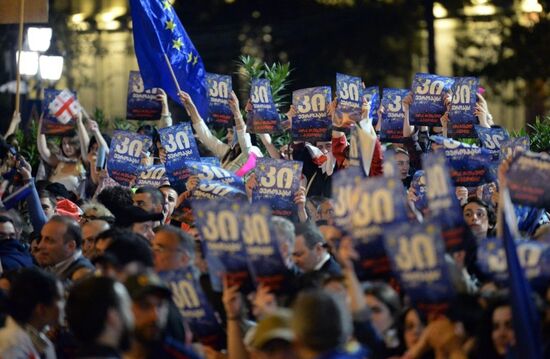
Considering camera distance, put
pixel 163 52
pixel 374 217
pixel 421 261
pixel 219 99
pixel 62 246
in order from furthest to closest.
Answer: pixel 163 52 → pixel 219 99 → pixel 62 246 → pixel 374 217 → pixel 421 261

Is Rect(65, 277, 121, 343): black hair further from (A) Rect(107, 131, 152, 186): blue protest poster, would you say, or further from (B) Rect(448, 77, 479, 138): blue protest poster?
(A) Rect(107, 131, 152, 186): blue protest poster

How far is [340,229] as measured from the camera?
8.73m

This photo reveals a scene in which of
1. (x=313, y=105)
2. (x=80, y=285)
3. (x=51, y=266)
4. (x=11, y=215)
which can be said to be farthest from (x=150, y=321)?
(x=313, y=105)

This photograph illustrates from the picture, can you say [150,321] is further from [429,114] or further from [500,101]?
[500,101]

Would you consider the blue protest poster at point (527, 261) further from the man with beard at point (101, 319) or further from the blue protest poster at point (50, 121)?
the blue protest poster at point (50, 121)

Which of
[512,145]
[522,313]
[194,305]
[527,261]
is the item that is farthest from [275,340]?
[512,145]

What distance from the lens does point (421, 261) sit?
7.93 meters

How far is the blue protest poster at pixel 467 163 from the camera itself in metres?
12.6

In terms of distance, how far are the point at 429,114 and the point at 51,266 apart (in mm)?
4945

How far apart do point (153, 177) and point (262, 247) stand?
20.1 ft

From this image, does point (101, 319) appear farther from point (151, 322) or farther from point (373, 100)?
point (373, 100)

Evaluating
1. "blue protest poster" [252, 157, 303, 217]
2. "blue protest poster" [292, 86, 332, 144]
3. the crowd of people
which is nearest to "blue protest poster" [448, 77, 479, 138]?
"blue protest poster" [292, 86, 332, 144]

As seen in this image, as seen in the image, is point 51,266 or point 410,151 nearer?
point 51,266

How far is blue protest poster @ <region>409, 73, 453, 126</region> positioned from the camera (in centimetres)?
1457
